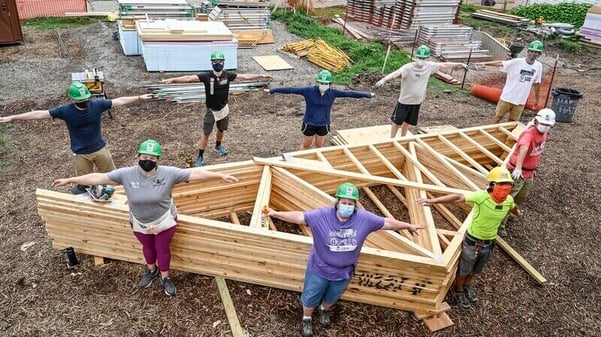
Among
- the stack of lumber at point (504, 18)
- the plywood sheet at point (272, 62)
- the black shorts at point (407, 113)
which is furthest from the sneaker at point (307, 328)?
the stack of lumber at point (504, 18)

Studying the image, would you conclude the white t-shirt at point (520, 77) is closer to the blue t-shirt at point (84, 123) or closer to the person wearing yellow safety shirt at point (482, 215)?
the person wearing yellow safety shirt at point (482, 215)

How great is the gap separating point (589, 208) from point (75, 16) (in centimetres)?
1957

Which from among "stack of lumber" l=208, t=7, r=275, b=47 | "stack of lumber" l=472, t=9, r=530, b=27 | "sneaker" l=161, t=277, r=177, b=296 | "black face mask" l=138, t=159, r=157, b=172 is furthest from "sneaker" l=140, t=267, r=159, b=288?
"stack of lumber" l=472, t=9, r=530, b=27

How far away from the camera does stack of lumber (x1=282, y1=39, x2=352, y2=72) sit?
14.6 meters

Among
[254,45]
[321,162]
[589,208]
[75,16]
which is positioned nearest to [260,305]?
[321,162]

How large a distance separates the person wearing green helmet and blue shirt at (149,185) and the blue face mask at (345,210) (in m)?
1.41

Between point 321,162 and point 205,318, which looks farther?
point 321,162

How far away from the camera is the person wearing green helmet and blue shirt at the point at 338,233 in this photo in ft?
13.6

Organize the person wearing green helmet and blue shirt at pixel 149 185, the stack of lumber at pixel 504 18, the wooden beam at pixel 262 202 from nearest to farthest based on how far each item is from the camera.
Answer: the person wearing green helmet and blue shirt at pixel 149 185 < the wooden beam at pixel 262 202 < the stack of lumber at pixel 504 18

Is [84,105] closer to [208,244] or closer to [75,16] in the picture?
[208,244]

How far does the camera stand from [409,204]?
23.2 feet

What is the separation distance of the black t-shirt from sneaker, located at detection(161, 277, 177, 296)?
3342mm

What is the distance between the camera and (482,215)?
16.2ft

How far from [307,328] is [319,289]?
638mm
